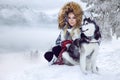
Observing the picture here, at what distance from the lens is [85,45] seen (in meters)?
6.98

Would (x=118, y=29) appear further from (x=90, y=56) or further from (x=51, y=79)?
(x=51, y=79)

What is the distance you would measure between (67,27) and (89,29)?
1.72 feet

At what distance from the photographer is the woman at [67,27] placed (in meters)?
7.16

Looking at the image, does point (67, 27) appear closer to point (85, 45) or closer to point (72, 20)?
point (72, 20)

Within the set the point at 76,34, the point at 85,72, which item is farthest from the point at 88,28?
the point at 85,72

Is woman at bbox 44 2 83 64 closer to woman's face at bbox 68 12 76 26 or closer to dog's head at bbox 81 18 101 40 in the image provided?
woman's face at bbox 68 12 76 26

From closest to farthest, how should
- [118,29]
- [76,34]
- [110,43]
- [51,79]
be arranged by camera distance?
[51,79] < [76,34] < [118,29] < [110,43]

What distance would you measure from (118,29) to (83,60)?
389 cm

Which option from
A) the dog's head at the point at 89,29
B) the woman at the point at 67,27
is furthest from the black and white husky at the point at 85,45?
the woman at the point at 67,27

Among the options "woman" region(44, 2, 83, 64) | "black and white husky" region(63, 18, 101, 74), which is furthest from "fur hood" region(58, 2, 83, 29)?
"black and white husky" region(63, 18, 101, 74)

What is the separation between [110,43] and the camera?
1675 cm

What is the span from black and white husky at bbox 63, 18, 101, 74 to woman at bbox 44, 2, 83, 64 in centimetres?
15

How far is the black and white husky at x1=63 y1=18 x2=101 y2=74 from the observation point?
22.9 feet

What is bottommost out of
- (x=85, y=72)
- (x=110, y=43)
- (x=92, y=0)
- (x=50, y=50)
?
(x=110, y=43)
